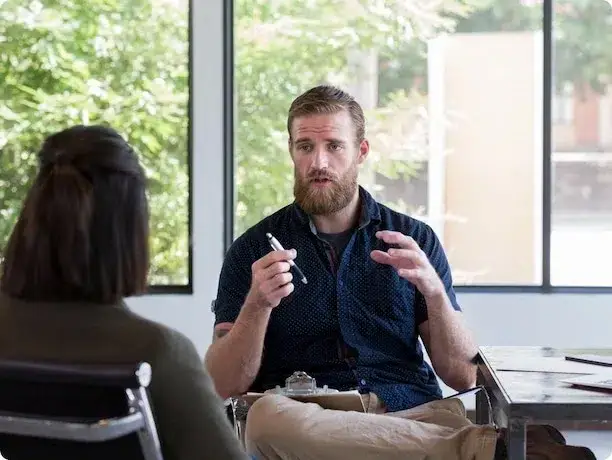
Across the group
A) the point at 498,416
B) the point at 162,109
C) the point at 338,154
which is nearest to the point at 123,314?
the point at 498,416

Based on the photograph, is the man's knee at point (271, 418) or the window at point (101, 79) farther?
the window at point (101, 79)

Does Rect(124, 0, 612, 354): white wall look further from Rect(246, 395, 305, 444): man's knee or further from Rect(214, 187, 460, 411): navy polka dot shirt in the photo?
Rect(246, 395, 305, 444): man's knee

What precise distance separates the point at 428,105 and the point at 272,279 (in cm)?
252

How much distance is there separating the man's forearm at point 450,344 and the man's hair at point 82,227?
112 cm

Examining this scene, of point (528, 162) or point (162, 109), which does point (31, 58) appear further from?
point (528, 162)

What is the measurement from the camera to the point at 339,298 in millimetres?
2355

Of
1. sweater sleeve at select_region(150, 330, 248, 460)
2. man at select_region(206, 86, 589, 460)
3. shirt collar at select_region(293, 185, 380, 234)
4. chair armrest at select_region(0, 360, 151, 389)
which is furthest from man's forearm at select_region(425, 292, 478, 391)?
chair armrest at select_region(0, 360, 151, 389)

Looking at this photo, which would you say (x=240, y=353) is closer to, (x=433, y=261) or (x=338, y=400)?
(x=338, y=400)

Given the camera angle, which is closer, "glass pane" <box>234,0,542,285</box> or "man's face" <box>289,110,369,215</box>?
"man's face" <box>289,110,369,215</box>

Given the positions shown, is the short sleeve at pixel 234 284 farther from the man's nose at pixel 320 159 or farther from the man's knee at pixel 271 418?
the man's knee at pixel 271 418

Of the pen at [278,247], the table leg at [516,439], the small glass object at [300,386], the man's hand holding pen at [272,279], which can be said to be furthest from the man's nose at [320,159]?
the table leg at [516,439]

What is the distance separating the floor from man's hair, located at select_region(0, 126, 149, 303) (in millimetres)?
2917

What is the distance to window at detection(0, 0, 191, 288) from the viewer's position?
449cm

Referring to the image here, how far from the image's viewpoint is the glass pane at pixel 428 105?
4418mm
